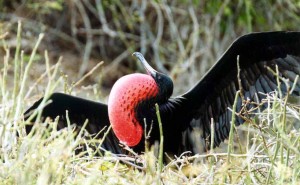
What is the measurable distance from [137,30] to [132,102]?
125 inches

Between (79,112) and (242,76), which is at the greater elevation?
(242,76)

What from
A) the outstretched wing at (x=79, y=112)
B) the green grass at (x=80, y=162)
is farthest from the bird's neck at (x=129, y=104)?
the green grass at (x=80, y=162)

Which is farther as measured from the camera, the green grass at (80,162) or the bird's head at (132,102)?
the bird's head at (132,102)

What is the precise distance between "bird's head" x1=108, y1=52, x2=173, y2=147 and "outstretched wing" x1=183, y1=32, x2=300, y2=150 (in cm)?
15

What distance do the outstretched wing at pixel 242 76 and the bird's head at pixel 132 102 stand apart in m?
0.15

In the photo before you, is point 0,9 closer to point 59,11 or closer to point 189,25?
point 59,11

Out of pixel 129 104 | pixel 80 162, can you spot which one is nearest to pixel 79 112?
pixel 129 104

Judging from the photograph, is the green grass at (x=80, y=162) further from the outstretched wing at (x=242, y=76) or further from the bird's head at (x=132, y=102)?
the outstretched wing at (x=242, y=76)

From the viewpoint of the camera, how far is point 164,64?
5723mm

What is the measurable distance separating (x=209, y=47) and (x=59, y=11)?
1.14 meters

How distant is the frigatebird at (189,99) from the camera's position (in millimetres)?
2695

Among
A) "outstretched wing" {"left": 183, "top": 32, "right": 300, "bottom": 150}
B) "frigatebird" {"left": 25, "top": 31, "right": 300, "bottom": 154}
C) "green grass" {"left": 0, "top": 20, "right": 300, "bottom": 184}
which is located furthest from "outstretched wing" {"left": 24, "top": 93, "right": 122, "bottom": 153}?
"green grass" {"left": 0, "top": 20, "right": 300, "bottom": 184}

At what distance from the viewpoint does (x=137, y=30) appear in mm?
5855

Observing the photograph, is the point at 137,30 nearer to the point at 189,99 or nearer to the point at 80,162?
the point at 189,99
